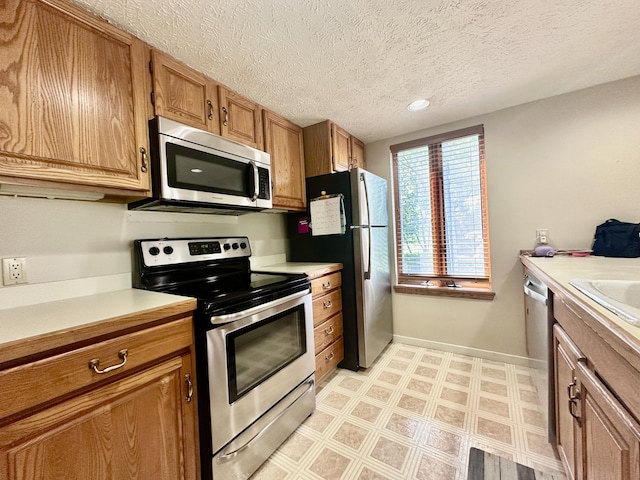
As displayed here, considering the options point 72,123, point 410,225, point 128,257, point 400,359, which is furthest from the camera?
point 410,225

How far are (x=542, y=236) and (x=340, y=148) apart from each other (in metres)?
1.82

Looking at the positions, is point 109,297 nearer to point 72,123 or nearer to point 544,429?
point 72,123

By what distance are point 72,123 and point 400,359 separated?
105 inches

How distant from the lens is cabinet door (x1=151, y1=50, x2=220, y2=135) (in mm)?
1317

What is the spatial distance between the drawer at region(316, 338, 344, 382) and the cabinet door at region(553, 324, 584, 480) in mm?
1300

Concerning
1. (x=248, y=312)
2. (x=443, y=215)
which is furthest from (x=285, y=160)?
(x=443, y=215)

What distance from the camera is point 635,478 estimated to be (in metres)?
0.57

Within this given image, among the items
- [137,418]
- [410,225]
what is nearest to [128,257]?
[137,418]

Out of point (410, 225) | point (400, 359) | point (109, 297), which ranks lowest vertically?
point (400, 359)

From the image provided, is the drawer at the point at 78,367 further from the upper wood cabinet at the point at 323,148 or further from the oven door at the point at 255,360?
the upper wood cabinet at the point at 323,148

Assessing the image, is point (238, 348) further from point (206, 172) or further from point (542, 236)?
point (542, 236)

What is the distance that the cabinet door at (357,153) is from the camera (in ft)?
8.70

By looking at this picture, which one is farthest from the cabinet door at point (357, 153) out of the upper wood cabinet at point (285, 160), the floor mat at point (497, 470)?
the floor mat at point (497, 470)

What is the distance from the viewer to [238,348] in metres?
1.22
